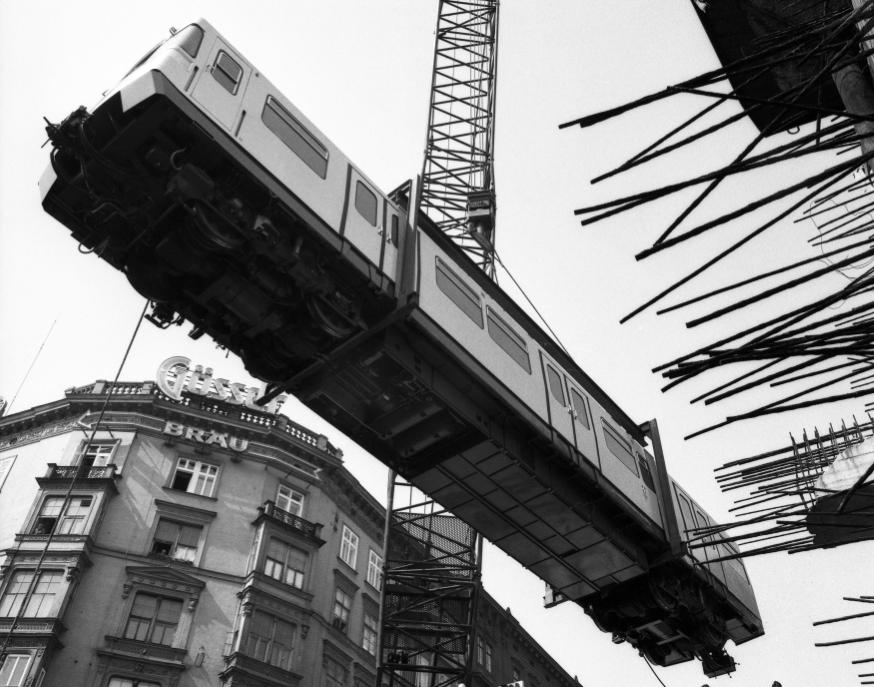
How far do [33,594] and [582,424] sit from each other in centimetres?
2305

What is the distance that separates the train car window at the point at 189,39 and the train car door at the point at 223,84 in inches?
9.9

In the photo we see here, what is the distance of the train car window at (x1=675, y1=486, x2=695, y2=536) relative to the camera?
72.6 ft

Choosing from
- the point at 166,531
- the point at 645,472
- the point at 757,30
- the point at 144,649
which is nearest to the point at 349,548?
the point at 166,531

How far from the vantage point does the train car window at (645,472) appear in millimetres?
21016

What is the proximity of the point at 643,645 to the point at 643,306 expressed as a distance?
1940 centimetres

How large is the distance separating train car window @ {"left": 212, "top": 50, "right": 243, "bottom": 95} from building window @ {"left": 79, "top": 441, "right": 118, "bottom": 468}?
88.3 ft

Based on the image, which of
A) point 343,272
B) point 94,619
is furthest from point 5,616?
point 343,272

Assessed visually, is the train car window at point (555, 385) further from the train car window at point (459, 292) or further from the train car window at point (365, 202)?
the train car window at point (365, 202)

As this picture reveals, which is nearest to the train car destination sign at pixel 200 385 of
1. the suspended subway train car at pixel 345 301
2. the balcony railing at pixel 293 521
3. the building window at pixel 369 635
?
the balcony railing at pixel 293 521

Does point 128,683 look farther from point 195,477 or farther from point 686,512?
point 686,512

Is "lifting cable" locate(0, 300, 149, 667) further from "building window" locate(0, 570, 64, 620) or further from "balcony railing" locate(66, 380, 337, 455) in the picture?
"balcony railing" locate(66, 380, 337, 455)

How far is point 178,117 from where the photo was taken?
12.0m

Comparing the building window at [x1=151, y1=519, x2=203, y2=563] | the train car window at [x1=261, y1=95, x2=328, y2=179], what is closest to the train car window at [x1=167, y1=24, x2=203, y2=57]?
the train car window at [x1=261, y1=95, x2=328, y2=179]

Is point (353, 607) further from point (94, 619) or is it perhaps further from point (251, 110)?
point (251, 110)
